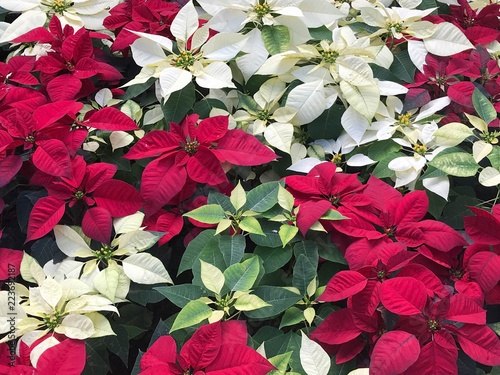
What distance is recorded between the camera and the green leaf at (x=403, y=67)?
1.10m

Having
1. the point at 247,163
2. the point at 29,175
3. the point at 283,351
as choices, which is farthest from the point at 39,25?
the point at 283,351

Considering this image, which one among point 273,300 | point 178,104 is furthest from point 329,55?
point 273,300

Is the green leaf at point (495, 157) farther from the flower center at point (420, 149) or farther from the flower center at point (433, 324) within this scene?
the flower center at point (433, 324)

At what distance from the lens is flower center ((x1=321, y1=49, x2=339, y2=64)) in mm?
1022

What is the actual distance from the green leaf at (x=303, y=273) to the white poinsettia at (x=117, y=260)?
0.21 metres

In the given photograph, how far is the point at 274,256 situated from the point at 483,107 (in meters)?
0.52

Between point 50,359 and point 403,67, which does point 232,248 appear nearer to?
point 50,359

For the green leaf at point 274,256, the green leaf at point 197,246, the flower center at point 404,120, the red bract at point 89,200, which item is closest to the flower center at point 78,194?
the red bract at point 89,200

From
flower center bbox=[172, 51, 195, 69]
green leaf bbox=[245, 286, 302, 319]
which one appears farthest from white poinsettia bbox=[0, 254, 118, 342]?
flower center bbox=[172, 51, 195, 69]

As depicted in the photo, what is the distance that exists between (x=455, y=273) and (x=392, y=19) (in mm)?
616

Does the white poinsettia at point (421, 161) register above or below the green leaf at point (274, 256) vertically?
above

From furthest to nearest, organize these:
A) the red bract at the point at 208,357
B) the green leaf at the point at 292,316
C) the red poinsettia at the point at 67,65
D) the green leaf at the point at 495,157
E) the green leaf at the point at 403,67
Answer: the green leaf at the point at 403,67 → the red poinsettia at the point at 67,65 → the green leaf at the point at 495,157 → the green leaf at the point at 292,316 → the red bract at the point at 208,357

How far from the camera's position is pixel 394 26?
112cm

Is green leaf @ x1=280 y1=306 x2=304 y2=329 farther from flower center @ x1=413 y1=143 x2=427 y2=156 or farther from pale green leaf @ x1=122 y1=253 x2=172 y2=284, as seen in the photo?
flower center @ x1=413 y1=143 x2=427 y2=156
